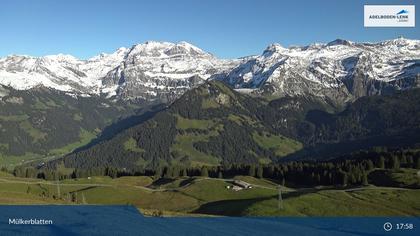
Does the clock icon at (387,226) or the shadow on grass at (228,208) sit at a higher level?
the clock icon at (387,226)

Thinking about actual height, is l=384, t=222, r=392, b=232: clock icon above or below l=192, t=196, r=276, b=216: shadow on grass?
above

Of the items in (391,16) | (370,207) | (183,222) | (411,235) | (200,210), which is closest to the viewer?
(411,235)

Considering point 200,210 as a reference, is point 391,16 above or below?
above

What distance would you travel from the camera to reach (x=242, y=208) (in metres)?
172

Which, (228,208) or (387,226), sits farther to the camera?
(228,208)

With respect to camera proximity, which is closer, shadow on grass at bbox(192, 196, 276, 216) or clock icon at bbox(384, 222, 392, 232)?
clock icon at bbox(384, 222, 392, 232)

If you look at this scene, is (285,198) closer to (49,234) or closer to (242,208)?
(242,208)

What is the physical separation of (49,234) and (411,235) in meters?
41.0

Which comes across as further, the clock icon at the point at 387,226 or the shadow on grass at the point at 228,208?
the shadow on grass at the point at 228,208

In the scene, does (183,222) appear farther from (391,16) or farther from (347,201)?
(347,201)

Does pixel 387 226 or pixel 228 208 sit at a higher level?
pixel 387 226

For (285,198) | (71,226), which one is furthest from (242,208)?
(71,226)

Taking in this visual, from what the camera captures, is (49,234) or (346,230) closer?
(49,234)

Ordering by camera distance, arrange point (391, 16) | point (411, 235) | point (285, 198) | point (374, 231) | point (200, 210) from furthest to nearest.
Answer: point (200, 210) → point (285, 198) → point (391, 16) → point (374, 231) → point (411, 235)
